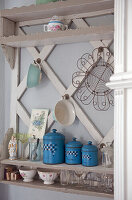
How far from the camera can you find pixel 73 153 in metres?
1.71

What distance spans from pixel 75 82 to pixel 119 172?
1071 millimetres

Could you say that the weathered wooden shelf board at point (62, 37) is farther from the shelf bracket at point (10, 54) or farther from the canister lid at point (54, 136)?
the canister lid at point (54, 136)

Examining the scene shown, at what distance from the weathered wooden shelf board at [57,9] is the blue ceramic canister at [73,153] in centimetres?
88

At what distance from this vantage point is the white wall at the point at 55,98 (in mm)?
1805

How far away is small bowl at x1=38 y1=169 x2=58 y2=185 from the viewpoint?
180cm

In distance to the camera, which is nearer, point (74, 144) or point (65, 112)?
point (74, 144)

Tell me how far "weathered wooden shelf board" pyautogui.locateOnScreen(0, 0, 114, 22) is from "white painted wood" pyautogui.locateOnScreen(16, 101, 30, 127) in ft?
2.10

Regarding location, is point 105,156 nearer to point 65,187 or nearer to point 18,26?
point 65,187

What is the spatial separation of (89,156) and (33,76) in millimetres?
673

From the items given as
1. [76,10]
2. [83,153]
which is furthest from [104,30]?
[83,153]

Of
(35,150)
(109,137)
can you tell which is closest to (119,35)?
(109,137)

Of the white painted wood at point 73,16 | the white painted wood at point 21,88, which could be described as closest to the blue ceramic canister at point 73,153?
the white painted wood at point 21,88

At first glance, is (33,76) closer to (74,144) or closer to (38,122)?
(38,122)

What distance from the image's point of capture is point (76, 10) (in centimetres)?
179
